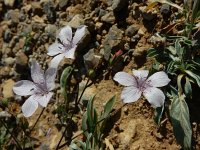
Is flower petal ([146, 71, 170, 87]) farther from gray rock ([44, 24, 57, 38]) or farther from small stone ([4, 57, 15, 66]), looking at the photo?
small stone ([4, 57, 15, 66])

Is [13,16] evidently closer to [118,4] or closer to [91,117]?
[118,4]

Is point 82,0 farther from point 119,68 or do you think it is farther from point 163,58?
point 163,58

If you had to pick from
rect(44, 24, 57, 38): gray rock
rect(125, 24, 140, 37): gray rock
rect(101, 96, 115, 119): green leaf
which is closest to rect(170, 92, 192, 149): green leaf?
rect(101, 96, 115, 119): green leaf

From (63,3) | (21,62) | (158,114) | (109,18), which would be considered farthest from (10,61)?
Result: (158,114)

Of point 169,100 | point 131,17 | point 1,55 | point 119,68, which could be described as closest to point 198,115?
point 169,100

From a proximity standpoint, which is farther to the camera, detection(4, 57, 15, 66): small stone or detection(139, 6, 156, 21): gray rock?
detection(4, 57, 15, 66): small stone

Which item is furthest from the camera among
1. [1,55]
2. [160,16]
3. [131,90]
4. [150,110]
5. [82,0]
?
[1,55]
